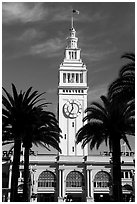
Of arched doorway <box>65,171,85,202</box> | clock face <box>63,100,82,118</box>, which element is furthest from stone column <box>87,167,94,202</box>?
clock face <box>63,100,82,118</box>

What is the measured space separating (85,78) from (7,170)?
115ft

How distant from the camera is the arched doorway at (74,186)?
83.7 metres

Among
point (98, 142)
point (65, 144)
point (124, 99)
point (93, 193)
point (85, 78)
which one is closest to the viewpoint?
point (124, 99)

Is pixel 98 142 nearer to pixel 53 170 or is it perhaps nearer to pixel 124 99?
pixel 124 99

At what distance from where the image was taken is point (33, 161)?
87312mm

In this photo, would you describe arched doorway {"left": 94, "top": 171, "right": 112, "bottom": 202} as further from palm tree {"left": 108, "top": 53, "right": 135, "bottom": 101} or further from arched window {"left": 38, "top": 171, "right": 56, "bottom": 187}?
palm tree {"left": 108, "top": 53, "right": 135, "bottom": 101}

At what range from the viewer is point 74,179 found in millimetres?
86875

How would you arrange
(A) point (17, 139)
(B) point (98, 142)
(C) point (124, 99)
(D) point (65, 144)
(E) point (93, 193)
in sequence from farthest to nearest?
(D) point (65, 144), (E) point (93, 193), (B) point (98, 142), (A) point (17, 139), (C) point (124, 99)

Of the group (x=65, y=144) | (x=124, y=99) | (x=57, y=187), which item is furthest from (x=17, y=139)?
(x=65, y=144)

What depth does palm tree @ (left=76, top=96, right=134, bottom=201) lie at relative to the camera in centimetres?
3256

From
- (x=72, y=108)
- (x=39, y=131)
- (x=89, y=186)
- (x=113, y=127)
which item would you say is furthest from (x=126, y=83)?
(x=72, y=108)

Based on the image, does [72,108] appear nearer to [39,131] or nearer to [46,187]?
[46,187]

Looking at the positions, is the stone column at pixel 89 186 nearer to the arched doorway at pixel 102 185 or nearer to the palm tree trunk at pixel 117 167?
the arched doorway at pixel 102 185

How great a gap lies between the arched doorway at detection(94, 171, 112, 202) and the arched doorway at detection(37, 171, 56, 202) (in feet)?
34.9
